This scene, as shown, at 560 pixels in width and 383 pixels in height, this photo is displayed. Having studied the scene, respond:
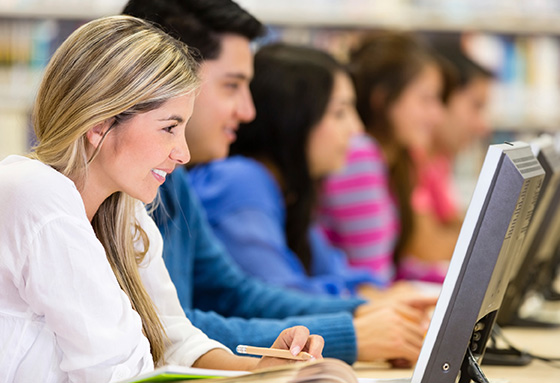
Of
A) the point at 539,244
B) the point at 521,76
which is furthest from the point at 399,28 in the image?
the point at 539,244

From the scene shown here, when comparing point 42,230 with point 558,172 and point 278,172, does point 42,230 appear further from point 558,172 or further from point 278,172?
point 278,172

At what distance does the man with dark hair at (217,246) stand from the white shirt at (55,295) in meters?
0.38

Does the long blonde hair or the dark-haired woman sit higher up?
the long blonde hair

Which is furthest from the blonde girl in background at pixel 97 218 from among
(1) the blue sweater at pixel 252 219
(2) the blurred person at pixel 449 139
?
(2) the blurred person at pixel 449 139

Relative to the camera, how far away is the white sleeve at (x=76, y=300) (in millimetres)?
774

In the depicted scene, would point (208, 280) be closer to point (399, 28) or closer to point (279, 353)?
point (279, 353)

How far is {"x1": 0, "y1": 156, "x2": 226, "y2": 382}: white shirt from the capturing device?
0.78 m

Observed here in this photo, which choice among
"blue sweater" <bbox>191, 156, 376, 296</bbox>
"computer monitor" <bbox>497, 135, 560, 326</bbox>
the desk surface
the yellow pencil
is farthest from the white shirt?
"blue sweater" <bbox>191, 156, 376, 296</bbox>

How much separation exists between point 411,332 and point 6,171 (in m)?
0.73

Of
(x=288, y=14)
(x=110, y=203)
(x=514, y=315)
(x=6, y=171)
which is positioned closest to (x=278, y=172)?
(x=514, y=315)

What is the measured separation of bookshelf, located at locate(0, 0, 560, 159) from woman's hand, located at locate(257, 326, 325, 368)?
7.92ft

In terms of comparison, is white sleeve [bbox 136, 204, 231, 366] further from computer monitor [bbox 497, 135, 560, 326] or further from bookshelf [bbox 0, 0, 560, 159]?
bookshelf [bbox 0, 0, 560, 159]

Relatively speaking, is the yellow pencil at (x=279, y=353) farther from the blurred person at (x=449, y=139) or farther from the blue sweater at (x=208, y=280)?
the blurred person at (x=449, y=139)

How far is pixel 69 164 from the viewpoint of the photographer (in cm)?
86
